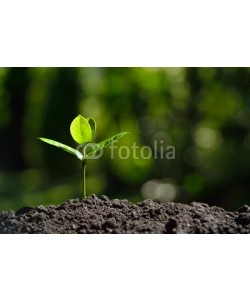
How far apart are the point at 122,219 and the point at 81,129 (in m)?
0.58

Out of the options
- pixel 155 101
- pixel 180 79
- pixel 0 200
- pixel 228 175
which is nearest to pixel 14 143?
pixel 0 200

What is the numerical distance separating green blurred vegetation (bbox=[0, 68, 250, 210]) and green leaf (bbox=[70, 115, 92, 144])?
0.96 metres

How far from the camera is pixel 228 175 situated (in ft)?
12.5

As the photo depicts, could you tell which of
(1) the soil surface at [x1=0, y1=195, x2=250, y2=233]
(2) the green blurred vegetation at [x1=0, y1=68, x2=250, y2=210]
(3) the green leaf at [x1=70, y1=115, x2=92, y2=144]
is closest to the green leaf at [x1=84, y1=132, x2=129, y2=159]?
(3) the green leaf at [x1=70, y1=115, x2=92, y2=144]

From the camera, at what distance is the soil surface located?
234cm

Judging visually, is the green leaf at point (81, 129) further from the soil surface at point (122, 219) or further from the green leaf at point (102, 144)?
the soil surface at point (122, 219)

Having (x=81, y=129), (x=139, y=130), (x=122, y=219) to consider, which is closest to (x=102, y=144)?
(x=81, y=129)

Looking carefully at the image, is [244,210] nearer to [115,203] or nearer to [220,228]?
[220,228]

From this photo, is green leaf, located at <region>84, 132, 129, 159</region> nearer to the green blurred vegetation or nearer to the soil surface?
the soil surface

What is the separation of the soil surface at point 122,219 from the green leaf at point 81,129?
14.0 inches

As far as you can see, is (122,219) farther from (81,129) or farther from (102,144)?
(81,129)

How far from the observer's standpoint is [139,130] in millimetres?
3705

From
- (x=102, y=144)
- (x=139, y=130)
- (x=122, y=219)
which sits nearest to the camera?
(x=122, y=219)

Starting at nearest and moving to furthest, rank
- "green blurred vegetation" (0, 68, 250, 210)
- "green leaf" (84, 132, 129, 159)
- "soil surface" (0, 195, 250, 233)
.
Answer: "soil surface" (0, 195, 250, 233) < "green leaf" (84, 132, 129, 159) < "green blurred vegetation" (0, 68, 250, 210)
